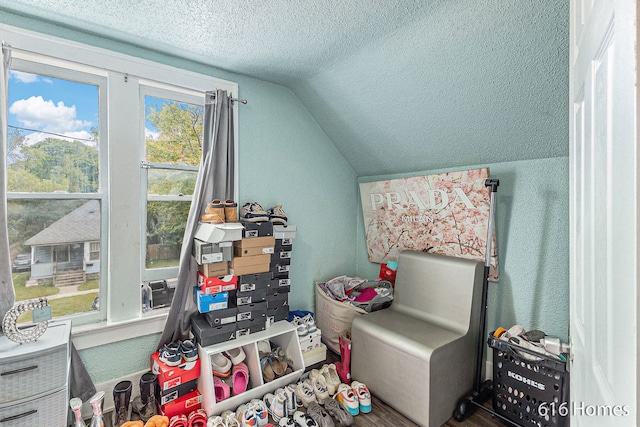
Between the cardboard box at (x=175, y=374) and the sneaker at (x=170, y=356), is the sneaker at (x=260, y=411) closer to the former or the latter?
the cardboard box at (x=175, y=374)

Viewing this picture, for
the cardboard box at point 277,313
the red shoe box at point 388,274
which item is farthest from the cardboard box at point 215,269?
the red shoe box at point 388,274

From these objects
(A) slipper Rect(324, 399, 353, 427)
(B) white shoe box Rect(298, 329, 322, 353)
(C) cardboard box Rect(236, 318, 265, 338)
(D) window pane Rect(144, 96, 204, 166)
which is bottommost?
(A) slipper Rect(324, 399, 353, 427)

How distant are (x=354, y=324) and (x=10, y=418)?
1.95 meters

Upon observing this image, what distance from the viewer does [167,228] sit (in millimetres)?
2303

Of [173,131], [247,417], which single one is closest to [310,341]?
[247,417]

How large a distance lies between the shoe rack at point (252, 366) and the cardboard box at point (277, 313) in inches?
1.8

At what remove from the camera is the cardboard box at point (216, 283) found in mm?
2064

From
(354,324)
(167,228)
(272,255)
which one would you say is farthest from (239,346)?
(167,228)

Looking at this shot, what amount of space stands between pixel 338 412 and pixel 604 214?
189 centimetres

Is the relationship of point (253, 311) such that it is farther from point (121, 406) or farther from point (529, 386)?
point (529, 386)

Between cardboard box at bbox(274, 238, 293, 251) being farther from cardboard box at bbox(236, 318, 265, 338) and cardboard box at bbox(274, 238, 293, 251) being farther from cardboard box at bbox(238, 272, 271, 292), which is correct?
cardboard box at bbox(236, 318, 265, 338)

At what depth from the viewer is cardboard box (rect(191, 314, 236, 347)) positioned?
200 centimetres

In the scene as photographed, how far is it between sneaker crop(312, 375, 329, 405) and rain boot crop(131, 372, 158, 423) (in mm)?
1039

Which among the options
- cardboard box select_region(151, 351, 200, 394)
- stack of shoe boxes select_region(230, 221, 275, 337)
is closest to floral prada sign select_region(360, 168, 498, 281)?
stack of shoe boxes select_region(230, 221, 275, 337)
